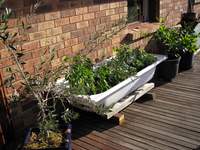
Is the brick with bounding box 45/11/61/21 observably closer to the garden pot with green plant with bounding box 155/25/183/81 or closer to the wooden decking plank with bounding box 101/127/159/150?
the wooden decking plank with bounding box 101/127/159/150

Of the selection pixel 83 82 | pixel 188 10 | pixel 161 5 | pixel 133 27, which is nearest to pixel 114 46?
pixel 133 27

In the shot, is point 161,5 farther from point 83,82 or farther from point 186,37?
point 83,82

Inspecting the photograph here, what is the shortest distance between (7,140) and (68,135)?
0.80 m

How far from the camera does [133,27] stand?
4520 mm

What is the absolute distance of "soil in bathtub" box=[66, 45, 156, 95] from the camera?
2.97m

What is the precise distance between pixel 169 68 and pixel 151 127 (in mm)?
1485

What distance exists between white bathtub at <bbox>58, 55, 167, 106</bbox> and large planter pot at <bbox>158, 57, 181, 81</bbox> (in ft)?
1.67

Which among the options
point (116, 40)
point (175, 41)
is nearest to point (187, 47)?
point (175, 41)

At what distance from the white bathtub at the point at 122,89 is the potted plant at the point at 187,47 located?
869mm

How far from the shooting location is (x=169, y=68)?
4324 mm

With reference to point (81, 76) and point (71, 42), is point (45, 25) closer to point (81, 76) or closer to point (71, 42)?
point (71, 42)

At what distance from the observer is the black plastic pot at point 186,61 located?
182 inches

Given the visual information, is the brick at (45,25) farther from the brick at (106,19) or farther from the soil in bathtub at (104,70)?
the brick at (106,19)

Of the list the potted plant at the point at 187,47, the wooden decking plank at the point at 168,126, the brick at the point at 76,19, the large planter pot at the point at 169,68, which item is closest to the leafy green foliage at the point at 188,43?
the potted plant at the point at 187,47
